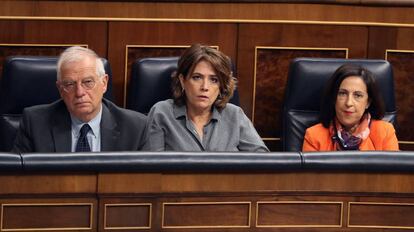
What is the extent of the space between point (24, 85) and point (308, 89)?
585 millimetres

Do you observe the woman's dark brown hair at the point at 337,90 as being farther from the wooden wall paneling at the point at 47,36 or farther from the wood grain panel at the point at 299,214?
the wood grain panel at the point at 299,214

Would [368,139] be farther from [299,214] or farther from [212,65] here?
[299,214]

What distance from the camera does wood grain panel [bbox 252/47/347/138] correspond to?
2189 mm

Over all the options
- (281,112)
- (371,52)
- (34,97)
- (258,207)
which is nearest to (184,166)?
(258,207)

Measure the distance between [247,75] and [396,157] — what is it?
2.50 ft

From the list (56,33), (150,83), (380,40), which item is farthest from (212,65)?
(380,40)

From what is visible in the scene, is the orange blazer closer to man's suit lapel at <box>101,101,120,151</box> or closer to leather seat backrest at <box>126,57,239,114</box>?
leather seat backrest at <box>126,57,239,114</box>

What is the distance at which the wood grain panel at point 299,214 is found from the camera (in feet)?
4.69

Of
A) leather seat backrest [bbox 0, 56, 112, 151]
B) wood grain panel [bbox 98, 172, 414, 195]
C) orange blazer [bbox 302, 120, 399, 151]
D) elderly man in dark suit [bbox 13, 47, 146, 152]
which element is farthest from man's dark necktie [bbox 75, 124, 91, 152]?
orange blazer [bbox 302, 120, 399, 151]

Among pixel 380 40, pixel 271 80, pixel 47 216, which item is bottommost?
pixel 47 216

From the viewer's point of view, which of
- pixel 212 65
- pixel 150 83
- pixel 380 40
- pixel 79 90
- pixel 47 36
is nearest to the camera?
pixel 79 90

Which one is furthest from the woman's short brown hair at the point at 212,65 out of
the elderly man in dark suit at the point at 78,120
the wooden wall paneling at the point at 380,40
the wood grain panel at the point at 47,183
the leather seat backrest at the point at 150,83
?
the wood grain panel at the point at 47,183

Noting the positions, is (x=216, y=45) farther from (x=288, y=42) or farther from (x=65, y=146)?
(x=65, y=146)

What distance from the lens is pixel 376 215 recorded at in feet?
4.77
